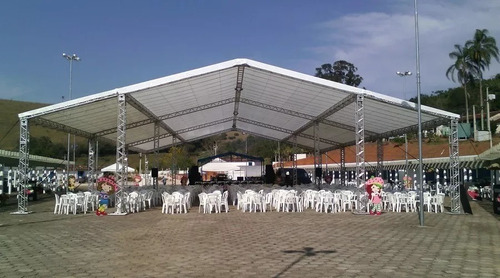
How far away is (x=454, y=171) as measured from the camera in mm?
16500

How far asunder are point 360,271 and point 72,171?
175 feet

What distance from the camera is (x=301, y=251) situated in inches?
333

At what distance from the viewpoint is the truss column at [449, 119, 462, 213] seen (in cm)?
1611

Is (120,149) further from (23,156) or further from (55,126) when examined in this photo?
(55,126)

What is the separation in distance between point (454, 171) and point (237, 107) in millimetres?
10872

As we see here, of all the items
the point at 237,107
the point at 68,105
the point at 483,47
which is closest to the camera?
the point at 68,105

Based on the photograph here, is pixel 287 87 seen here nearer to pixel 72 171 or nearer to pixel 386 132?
pixel 386 132

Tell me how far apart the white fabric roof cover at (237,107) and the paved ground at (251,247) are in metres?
4.21

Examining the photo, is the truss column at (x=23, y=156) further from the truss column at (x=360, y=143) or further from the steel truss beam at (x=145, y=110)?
the truss column at (x=360, y=143)

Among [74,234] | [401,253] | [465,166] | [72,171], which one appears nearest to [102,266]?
[74,234]

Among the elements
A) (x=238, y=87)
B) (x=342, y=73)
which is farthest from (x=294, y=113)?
(x=342, y=73)

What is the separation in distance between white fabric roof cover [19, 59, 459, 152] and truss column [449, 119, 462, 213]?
1.68ft

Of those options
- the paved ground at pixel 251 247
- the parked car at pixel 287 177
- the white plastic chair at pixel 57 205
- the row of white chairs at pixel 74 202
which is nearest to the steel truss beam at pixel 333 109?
the paved ground at pixel 251 247

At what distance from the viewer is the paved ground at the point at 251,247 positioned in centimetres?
693
